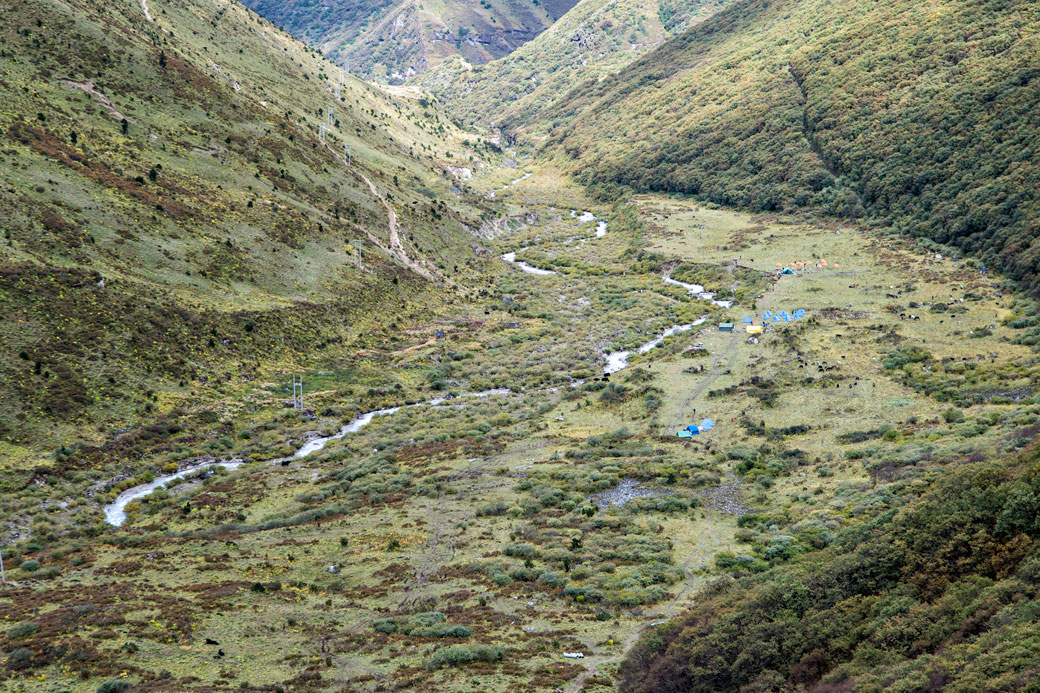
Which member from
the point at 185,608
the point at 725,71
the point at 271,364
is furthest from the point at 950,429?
the point at 725,71

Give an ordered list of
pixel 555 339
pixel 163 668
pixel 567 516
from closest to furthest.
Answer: pixel 163 668, pixel 567 516, pixel 555 339

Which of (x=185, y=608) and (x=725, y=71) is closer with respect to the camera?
(x=185, y=608)

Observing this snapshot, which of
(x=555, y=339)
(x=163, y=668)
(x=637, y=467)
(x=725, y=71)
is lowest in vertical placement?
(x=163, y=668)

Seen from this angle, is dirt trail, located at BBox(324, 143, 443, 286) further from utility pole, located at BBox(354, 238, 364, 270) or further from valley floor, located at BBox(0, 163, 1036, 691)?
valley floor, located at BBox(0, 163, 1036, 691)

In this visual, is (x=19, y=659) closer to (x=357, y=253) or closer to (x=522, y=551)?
(x=522, y=551)

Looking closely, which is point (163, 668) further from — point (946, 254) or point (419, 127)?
point (419, 127)

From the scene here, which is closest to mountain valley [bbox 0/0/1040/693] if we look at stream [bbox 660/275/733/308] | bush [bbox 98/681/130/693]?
bush [bbox 98/681/130/693]

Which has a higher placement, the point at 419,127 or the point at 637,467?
the point at 419,127
